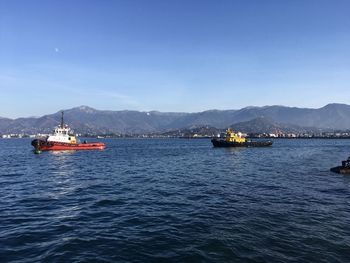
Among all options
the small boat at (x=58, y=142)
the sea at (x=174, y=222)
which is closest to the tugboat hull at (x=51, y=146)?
the small boat at (x=58, y=142)

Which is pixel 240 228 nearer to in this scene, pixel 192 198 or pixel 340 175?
pixel 192 198

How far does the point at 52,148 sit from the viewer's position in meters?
96.8

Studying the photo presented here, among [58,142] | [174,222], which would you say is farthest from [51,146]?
[174,222]

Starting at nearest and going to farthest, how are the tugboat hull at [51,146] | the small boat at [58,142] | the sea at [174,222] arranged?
1. the sea at [174,222]
2. the tugboat hull at [51,146]
3. the small boat at [58,142]

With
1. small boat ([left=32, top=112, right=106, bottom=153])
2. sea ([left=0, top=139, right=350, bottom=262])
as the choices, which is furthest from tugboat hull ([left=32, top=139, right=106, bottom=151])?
sea ([left=0, top=139, right=350, bottom=262])

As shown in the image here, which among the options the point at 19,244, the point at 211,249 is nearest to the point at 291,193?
the point at 211,249

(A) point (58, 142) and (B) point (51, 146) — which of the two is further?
(A) point (58, 142)

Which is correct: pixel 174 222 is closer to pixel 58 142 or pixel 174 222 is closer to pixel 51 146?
pixel 51 146

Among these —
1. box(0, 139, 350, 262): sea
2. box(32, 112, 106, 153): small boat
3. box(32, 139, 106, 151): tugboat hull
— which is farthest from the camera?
box(32, 112, 106, 153): small boat

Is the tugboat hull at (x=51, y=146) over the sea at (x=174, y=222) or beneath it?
over

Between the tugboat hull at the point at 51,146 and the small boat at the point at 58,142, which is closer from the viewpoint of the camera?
the tugboat hull at the point at 51,146

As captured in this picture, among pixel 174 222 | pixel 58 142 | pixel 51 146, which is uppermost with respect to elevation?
pixel 58 142

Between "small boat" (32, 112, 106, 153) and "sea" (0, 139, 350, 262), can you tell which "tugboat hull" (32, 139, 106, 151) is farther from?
"sea" (0, 139, 350, 262)

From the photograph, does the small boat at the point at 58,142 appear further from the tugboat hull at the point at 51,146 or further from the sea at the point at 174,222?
the sea at the point at 174,222
